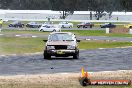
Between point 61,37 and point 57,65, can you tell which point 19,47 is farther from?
point 57,65

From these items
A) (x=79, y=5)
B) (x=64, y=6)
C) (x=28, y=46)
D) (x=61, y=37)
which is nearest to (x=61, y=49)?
(x=61, y=37)

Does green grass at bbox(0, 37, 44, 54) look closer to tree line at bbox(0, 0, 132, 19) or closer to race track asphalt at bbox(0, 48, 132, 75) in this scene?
race track asphalt at bbox(0, 48, 132, 75)

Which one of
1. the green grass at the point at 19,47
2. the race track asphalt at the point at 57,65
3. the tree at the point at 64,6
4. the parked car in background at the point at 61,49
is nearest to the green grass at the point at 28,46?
the green grass at the point at 19,47

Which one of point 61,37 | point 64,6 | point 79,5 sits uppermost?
point 61,37

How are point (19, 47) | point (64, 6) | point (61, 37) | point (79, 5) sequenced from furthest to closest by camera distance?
point (79, 5)
point (64, 6)
point (19, 47)
point (61, 37)

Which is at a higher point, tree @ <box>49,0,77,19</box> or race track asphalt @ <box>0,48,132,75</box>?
race track asphalt @ <box>0,48,132,75</box>

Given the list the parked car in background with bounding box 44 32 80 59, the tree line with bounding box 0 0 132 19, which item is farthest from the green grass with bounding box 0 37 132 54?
the tree line with bounding box 0 0 132 19

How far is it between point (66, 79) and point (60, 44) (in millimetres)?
10189

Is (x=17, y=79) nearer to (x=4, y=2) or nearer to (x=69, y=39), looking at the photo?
(x=69, y=39)

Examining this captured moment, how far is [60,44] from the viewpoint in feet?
80.5

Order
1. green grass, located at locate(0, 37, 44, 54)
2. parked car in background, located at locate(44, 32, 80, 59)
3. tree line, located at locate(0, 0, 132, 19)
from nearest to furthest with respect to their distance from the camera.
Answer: parked car in background, located at locate(44, 32, 80, 59) → green grass, located at locate(0, 37, 44, 54) → tree line, located at locate(0, 0, 132, 19)

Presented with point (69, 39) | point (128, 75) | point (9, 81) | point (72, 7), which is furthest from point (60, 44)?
point (72, 7)

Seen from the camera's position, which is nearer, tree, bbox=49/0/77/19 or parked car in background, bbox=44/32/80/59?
parked car in background, bbox=44/32/80/59

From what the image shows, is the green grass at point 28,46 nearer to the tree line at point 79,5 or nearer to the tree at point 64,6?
the tree line at point 79,5
